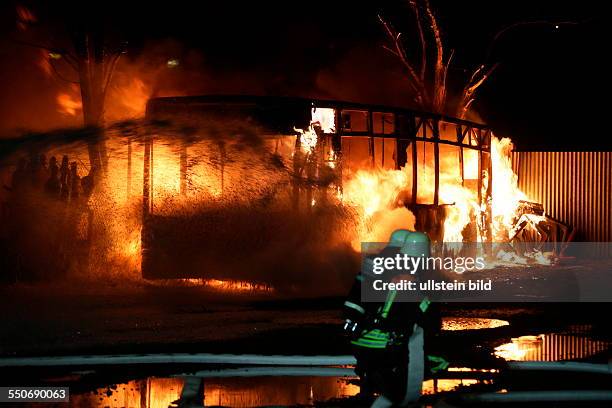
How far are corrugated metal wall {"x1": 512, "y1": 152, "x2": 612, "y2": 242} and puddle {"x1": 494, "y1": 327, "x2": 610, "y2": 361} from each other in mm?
13400

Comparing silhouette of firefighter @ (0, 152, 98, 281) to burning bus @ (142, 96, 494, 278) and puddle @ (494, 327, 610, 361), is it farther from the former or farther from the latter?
puddle @ (494, 327, 610, 361)

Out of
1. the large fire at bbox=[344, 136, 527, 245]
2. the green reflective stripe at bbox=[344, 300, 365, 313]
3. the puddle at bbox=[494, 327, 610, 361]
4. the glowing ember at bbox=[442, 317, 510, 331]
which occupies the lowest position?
the puddle at bbox=[494, 327, 610, 361]

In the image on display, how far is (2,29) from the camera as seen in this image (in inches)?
1033

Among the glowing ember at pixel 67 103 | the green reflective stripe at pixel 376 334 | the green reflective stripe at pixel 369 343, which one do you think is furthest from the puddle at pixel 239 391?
the glowing ember at pixel 67 103

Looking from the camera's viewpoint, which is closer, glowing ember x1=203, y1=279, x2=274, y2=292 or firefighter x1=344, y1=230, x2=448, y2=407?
firefighter x1=344, y1=230, x2=448, y2=407

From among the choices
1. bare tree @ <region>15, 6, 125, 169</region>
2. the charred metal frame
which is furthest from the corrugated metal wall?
bare tree @ <region>15, 6, 125, 169</region>

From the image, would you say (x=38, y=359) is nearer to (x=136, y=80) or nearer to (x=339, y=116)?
(x=339, y=116)

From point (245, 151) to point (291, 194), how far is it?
119 cm

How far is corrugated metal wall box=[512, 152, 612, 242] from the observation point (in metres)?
25.2

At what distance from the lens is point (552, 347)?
11.3 meters

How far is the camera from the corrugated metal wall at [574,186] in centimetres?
2517

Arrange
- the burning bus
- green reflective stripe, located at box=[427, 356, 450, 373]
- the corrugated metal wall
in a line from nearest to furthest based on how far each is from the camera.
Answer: green reflective stripe, located at box=[427, 356, 450, 373], the burning bus, the corrugated metal wall

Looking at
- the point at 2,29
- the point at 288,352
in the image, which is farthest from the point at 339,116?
the point at 2,29

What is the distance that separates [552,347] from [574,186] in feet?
49.1
